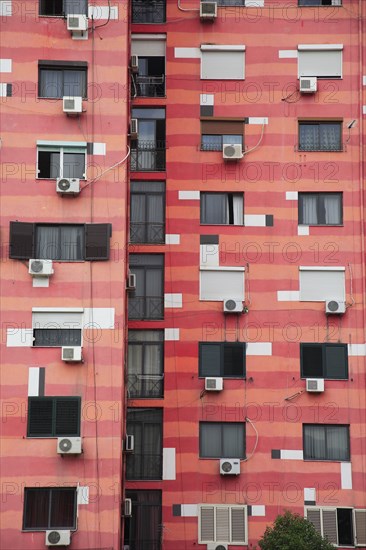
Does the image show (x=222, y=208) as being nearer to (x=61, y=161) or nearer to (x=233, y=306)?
(x=233, y=306)

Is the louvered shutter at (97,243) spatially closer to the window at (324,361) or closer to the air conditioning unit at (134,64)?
the air conditioning unit at (134,64)

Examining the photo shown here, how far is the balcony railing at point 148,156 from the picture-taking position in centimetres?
3416

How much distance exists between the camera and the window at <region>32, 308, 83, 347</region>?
29188mm

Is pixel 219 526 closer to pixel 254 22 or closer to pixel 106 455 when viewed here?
pixel 106 455

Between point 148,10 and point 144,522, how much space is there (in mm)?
17046

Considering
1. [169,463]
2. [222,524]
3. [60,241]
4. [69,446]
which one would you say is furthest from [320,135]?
[69,446]

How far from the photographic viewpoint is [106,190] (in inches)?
1176

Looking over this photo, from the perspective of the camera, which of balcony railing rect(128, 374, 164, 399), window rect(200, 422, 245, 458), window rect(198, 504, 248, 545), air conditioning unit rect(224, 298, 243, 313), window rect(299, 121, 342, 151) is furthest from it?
window rect(299, 121, 342, 151)

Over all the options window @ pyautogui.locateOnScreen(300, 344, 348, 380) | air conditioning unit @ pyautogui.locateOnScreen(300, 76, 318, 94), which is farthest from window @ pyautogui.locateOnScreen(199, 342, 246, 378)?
air conditioning unit @ pyautogui.locateOnScreen(300, 76, 318, 94)

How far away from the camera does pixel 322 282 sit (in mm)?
33156

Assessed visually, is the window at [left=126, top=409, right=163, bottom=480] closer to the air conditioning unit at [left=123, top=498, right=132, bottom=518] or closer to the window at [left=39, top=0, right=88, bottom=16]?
the air conditioning unit at [left=123, top=498, right=132, bottom=518]

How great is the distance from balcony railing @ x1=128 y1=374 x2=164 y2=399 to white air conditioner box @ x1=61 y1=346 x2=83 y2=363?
4181mm

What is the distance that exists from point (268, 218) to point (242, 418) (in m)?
6.52

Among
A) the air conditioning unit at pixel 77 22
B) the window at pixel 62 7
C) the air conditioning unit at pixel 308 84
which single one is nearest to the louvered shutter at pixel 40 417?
the air conditioning unit at pixel 77 22
